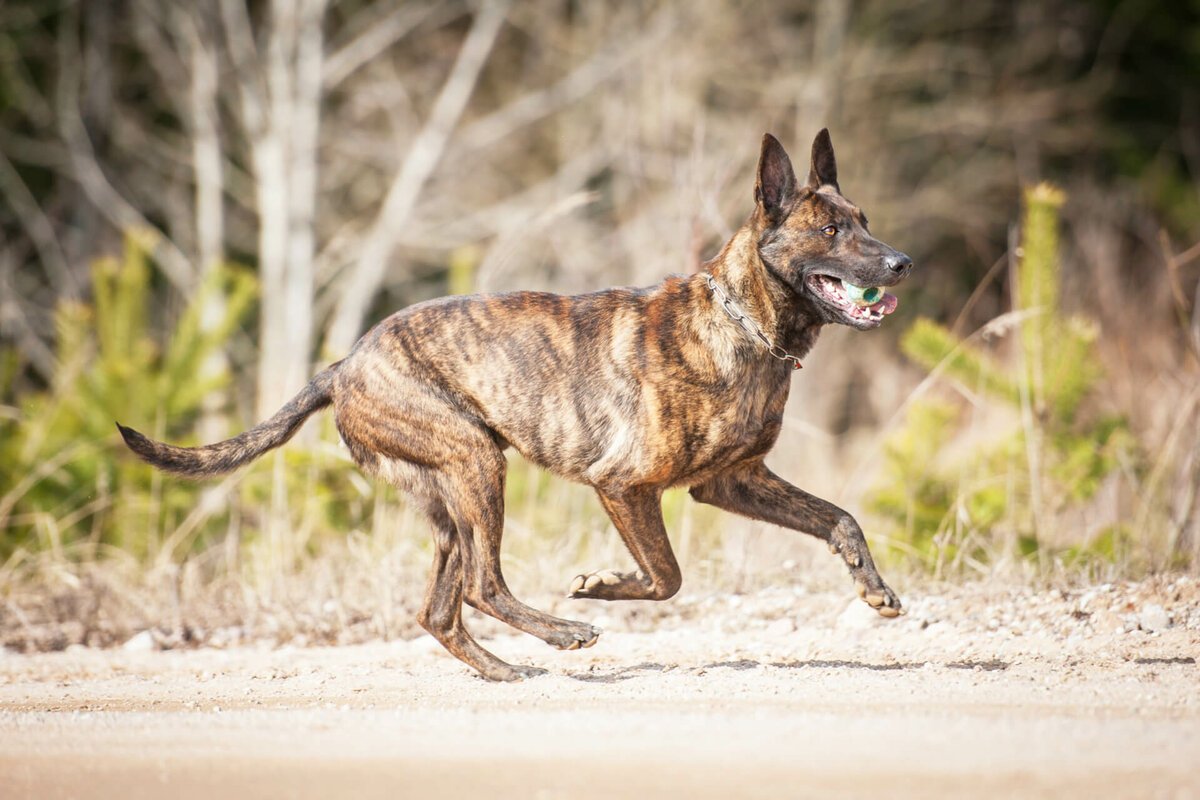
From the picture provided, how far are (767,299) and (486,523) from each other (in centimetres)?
135

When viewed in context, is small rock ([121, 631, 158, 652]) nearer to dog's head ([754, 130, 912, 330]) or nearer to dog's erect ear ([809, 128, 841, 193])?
dog's head ([754, 130, 912, 330])

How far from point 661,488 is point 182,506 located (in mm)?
4448

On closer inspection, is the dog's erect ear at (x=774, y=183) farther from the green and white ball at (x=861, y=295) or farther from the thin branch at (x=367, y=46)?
the thin branch at (x=367, y=46)

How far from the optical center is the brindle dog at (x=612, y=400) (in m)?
5.18

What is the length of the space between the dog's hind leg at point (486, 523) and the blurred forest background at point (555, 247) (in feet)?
3.96

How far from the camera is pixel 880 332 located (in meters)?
16.8

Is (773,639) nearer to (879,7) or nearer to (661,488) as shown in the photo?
(661,488)

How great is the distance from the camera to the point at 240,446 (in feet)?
17.8

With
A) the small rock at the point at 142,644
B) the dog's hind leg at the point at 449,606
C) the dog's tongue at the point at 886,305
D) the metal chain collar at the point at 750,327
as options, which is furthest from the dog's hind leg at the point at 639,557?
the small rock at the point at 142,644

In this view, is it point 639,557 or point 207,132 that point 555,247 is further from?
point 639,557

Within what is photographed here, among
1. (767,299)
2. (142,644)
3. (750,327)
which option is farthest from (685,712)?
(142,644)

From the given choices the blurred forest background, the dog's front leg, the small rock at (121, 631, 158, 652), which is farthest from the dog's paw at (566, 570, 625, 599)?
the small rock at (121, 631, 158, 652)

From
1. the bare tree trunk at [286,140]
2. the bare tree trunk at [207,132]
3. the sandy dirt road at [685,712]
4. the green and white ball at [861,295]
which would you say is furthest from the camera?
the bare tree trunk at [207,132]

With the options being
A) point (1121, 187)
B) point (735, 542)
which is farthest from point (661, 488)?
point (1121, 187)
